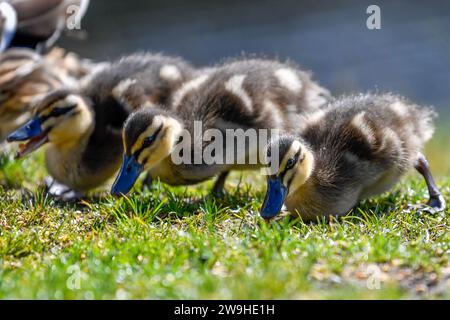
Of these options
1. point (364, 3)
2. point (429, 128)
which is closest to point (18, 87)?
point (429, 128)

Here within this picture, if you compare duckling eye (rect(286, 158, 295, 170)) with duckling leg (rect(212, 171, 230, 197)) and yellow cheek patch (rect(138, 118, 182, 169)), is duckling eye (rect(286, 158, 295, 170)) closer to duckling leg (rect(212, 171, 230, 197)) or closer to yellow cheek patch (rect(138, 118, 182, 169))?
yellow cheek patch (rect(138, 118, 182, 169))

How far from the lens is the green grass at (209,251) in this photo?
2877mm

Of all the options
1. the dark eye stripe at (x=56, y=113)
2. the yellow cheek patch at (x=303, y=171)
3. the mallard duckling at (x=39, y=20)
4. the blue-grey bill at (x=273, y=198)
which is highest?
the mallard duckling at (x=39, y=20)

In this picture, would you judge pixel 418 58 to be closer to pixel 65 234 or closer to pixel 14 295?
pixel 65 234

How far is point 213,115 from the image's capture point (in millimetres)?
4254

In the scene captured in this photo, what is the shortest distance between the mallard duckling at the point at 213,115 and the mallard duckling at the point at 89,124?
0.23 metres

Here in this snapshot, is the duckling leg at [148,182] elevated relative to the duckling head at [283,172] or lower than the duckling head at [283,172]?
lower

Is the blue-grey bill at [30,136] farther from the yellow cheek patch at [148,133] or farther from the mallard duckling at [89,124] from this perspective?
the yellow cheek patch at [148,133]

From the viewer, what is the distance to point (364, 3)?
37.3 feet

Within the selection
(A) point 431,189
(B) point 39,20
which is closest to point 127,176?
(A) point 431,189

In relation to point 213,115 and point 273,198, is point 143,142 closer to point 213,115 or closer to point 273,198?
point 213,115

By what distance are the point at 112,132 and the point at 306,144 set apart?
126 cm

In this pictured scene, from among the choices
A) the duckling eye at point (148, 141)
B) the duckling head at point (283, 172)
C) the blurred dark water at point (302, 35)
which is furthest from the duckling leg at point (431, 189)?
the blurred dark water at point (302, 35)

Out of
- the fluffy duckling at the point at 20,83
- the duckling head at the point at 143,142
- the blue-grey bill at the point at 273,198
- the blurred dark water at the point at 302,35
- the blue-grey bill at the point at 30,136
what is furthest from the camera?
the blurred dark water at the point at 302,35
